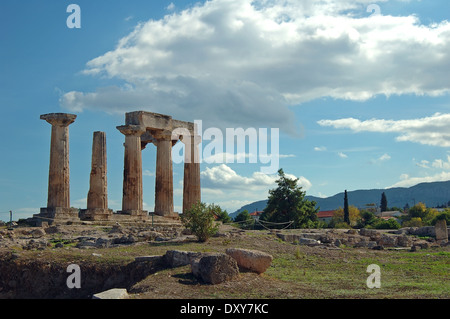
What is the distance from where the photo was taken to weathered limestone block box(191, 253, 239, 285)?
14.8 m

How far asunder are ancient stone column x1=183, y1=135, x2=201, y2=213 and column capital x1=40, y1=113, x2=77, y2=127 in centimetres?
998

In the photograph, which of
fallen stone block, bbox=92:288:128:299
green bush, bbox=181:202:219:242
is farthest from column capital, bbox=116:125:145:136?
fallen stone block, bbox=92:288:128:299

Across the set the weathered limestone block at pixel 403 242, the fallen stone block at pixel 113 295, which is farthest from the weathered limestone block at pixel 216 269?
the weathered limestone block at pixel 403 242

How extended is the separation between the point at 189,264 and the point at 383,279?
613 centimetres

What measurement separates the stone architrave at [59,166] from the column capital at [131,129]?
389 centimetres

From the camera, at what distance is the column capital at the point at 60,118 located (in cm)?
3262

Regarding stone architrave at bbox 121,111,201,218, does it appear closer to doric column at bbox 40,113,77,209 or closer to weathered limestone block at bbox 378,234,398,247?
doric column at bbox 40,113,77,209

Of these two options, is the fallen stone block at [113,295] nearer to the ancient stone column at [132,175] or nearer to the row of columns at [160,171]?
the row of columns at [160,171]

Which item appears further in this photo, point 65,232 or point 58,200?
point 58,200
